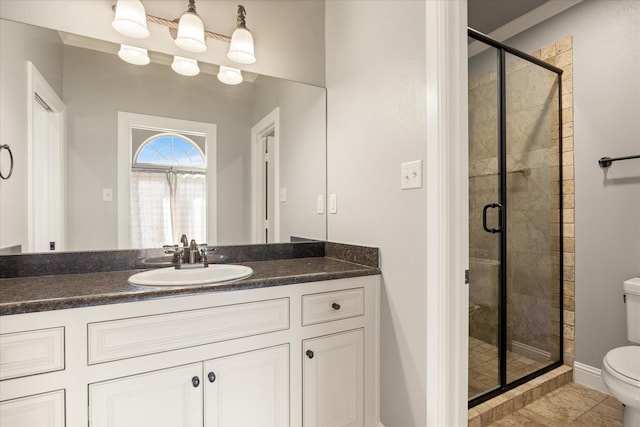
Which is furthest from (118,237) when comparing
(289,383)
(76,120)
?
(289,383)

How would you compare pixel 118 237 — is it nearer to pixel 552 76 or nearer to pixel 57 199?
pixel 57 199

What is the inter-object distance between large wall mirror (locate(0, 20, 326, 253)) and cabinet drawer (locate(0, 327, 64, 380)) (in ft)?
1.91

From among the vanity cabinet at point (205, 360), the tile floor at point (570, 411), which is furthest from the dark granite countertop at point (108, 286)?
the tile floor at point (570, 411)

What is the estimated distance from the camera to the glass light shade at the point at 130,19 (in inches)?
55.2

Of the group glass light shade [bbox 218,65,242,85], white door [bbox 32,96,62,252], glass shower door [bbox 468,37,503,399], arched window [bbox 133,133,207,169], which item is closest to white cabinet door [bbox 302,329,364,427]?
glass shower door [bbox 468,37,503,399]

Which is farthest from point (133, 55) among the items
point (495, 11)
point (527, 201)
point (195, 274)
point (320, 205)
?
point (527, 201)

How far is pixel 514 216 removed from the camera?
6.99 ft

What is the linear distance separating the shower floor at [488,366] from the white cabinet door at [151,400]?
1527 millimetres

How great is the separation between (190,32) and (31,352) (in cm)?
145

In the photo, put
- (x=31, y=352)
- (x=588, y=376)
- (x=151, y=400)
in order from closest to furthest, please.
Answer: (x=31, y=352), (x=151, y=400), (x=588, y=376)

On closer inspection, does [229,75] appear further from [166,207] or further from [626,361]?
[626,361]

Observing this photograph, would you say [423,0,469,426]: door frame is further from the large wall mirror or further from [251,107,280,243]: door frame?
[251,107,280,243]: door frame

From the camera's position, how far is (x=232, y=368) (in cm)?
119

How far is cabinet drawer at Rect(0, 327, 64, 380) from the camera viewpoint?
90 cm
